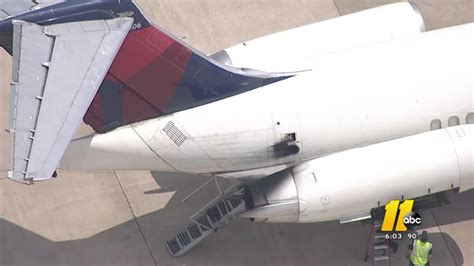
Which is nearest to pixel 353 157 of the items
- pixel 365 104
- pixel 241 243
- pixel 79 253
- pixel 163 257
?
pixel 365 104

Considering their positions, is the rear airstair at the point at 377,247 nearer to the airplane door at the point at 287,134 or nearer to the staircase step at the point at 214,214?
the airplane door at the point at 287,134

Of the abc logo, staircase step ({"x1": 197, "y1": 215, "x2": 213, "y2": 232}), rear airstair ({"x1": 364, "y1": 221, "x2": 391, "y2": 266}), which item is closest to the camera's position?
the abc logo

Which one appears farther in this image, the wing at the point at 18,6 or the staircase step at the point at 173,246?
the staircase step at the point at 173,246

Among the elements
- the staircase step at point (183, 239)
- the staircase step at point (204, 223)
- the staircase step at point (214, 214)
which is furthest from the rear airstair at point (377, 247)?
the staircase step at point (183, 239)

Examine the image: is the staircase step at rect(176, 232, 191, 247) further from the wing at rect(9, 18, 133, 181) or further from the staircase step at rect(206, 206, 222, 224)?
the wing at rect(9, 18, 133, 181)

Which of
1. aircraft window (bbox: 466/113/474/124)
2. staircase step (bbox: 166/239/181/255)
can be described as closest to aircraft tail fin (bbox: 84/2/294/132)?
staircase step (bbox: 166/239/181/255)

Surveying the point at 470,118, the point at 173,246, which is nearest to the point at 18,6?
the point at 173,246
